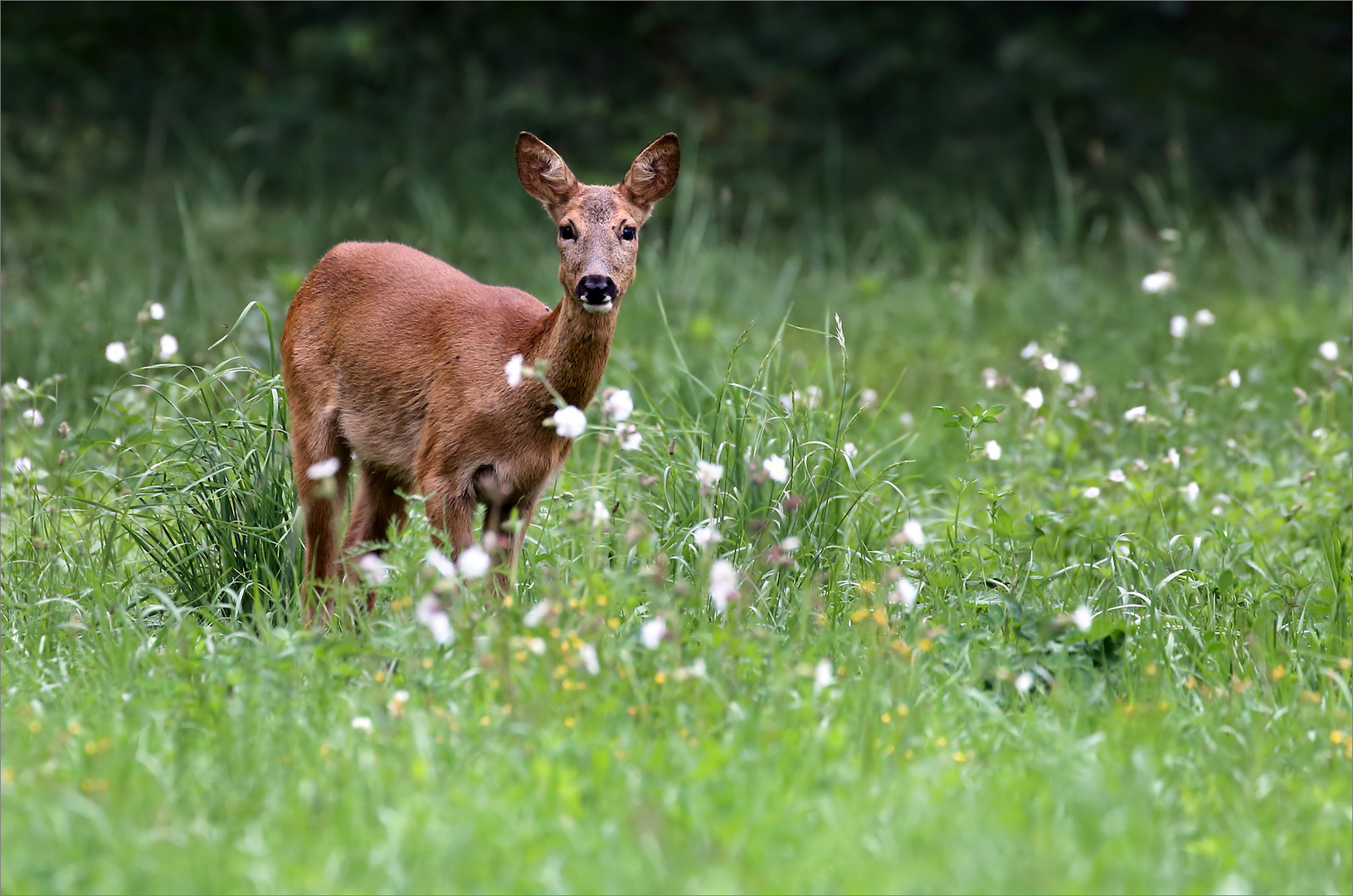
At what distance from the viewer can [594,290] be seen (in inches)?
160

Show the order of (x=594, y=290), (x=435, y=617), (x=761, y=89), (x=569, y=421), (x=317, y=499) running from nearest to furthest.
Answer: (x=435, y=617) → (x=569, y=421) → (x=594, y=290) → (x=317, y=499) → (x=761, y=89)

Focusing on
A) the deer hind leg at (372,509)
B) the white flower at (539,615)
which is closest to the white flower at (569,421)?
the white flower at (539,615)

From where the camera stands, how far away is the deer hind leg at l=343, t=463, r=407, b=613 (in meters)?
4.91

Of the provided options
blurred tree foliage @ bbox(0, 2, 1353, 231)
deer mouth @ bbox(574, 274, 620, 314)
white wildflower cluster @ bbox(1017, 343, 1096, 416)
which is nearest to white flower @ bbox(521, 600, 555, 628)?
deer mouth @ bbox(574, 274, 620, 314)

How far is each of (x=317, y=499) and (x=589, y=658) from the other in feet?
5.14

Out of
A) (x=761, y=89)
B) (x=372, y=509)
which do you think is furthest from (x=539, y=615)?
→ (x=761, y=89)

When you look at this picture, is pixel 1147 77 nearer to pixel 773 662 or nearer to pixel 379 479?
pixel 379 479

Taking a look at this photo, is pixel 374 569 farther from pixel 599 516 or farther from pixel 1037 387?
pixel 1037 387

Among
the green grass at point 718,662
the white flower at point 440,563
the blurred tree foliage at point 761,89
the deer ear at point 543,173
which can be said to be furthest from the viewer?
the blurred tree foliage at point 761,89

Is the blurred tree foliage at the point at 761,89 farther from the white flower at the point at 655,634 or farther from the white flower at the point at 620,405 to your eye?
the white flower at the point at 655,634

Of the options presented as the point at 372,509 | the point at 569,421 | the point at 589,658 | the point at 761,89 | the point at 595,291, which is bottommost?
the point at 761,89

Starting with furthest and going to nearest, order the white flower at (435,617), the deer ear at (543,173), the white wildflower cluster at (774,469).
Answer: the deer ear at (543,173) → the white wildflower cluster at (774,469) → the white flower at (435,617)

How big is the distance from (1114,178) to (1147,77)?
76cm

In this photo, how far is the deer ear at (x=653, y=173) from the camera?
448 centimetres
